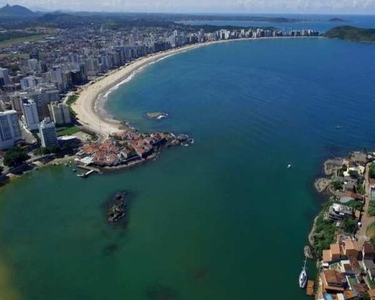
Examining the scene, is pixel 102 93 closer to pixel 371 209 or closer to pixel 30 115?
pixel 30 115

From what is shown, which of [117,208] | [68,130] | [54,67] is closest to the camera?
[117,208]

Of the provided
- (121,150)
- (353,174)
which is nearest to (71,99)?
(121,150)

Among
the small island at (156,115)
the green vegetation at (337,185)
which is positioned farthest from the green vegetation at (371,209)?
the small island at (156,115)

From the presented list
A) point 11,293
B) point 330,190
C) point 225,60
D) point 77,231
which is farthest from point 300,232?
point 225,60

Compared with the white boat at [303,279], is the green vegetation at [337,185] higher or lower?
higher

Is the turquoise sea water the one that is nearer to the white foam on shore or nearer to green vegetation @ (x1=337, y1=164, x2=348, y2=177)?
the white foam on shore

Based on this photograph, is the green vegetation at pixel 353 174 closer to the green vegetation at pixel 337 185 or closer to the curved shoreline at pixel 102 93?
the green vegetation at pixel 337 185
